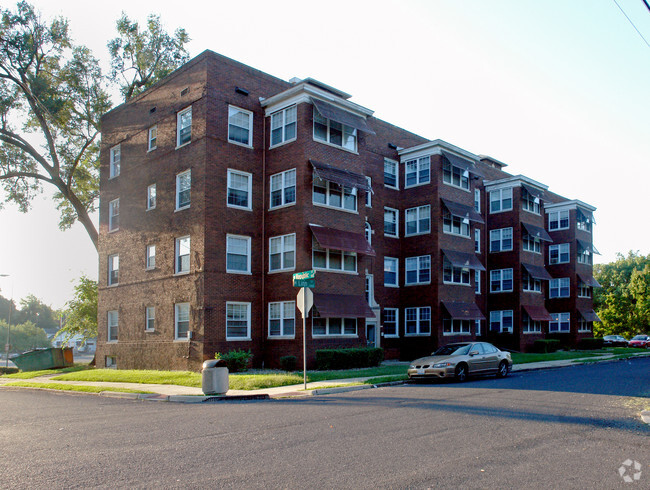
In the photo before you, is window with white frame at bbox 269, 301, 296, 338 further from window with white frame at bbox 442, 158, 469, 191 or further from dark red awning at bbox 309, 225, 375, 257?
window with white frame at bbox 442, 158, 469, 191

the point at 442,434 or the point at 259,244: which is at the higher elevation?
the point at 259,244

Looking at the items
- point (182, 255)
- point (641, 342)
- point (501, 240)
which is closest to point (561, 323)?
point (501, 240)

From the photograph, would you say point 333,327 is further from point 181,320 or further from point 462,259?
point 462,259

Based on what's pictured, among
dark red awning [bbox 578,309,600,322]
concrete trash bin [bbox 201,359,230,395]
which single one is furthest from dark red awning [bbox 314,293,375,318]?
dark red awning [bbox 578,309,600,322]

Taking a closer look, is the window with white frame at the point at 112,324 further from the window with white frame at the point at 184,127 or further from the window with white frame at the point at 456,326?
the window with white frame at the point at 456,326

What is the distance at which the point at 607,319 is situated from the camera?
6544cm

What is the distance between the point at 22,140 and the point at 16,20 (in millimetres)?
7022

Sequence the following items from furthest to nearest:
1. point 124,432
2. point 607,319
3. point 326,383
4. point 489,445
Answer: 1. point 607,319
2. point 326,383
3. point 124,432
4. point 489,445

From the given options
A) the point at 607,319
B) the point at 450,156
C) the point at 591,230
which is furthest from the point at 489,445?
the point at 607,319

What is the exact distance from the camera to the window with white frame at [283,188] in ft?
82.2

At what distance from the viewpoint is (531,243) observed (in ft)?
134

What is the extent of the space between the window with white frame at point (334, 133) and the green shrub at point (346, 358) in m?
9.07

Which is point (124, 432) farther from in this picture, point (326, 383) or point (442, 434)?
point (326, 383)

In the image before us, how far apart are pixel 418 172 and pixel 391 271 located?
5.79 meters
